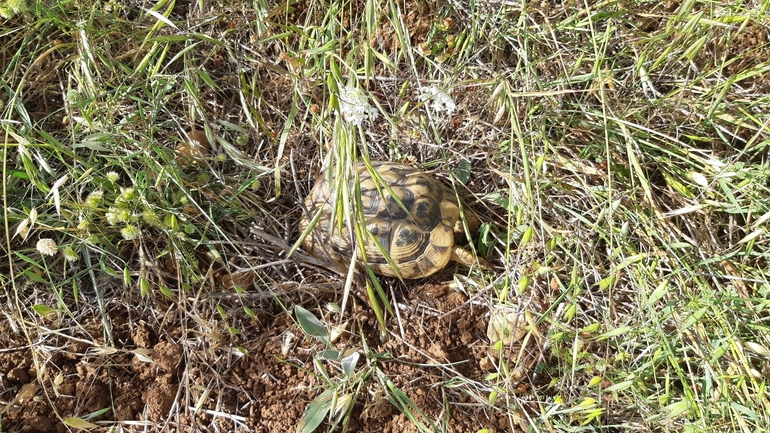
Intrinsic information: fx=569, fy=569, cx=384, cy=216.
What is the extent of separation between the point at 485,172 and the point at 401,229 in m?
0.42

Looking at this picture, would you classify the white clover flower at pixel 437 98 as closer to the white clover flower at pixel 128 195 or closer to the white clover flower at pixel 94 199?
the white clover flower at pixel 128 195

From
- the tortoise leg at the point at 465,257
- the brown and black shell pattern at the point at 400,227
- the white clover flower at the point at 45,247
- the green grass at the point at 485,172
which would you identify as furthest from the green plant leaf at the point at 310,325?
the white clover flower at the point at 45,247

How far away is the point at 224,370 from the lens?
79.7 inches

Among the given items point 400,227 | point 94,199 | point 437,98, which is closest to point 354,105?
point 437,98

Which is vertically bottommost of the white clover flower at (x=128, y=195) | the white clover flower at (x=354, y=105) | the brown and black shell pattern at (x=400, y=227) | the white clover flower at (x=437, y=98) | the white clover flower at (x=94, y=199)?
the brown and black shell pattern at (x=400, y=227)

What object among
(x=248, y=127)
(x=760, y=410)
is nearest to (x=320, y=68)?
(x=248, y=127)

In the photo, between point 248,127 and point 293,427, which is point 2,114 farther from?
point 293,427

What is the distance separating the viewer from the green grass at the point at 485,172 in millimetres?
1814

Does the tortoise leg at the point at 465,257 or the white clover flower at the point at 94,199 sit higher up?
the white clover flower at the point at 94,199

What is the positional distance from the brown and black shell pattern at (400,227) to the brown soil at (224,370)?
7.4 inches

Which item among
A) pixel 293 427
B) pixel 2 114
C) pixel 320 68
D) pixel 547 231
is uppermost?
pixel 320 68

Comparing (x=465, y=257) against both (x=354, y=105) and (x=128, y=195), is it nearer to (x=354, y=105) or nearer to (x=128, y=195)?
(x=354, y=105)

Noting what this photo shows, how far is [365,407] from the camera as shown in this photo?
1915 mm

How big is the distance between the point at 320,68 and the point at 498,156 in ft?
2.54
